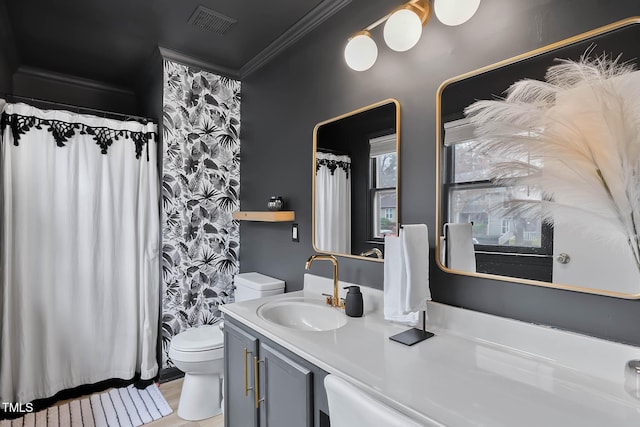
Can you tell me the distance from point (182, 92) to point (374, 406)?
2512mm

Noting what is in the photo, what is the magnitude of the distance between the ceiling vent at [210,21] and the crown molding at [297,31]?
1.05ft

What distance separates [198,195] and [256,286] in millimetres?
906

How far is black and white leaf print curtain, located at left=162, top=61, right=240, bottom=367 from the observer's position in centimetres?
248

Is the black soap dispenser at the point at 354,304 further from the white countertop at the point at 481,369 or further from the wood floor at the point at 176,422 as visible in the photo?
the wood floor at the point at 176,422

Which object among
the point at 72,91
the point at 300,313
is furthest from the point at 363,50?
the point at 72,91

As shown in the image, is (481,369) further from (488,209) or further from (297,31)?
(297,31)

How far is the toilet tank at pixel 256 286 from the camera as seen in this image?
2.22 meters

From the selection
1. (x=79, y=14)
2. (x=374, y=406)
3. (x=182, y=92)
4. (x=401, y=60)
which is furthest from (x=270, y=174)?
(x=374, y=406)

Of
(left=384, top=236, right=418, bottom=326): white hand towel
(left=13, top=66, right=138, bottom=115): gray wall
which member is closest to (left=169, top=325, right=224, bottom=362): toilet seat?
(left=384, top=236, right=418, bottom=326): white hand towel

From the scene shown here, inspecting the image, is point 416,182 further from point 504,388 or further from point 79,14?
point 79,14

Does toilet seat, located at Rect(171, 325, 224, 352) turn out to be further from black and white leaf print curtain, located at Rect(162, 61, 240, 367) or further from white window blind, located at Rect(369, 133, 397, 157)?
white window blind, located at Rect(369, 133, 397, 157)

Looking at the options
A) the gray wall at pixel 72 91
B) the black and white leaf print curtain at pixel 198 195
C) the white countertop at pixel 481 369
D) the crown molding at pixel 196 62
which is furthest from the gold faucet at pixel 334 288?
the gray wall at pixel 72 91

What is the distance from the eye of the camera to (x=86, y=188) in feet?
7.52

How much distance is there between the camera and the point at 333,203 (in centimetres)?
188
